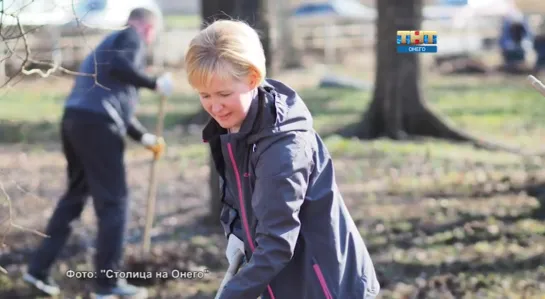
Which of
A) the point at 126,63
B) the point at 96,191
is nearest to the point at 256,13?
the point at 126,63

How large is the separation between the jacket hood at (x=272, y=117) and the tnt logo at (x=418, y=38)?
1.34 meters

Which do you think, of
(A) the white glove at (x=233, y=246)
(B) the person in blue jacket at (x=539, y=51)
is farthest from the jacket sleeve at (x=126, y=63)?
(B) the person in blue jacket at (x=539, y=51)

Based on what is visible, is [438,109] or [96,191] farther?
[438,109]

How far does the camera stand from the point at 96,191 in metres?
5.43

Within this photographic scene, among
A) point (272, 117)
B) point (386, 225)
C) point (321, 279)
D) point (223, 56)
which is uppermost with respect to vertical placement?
point (223, 56)

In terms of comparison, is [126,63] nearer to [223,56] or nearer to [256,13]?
[256,13]

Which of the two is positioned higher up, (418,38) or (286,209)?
(418,38)

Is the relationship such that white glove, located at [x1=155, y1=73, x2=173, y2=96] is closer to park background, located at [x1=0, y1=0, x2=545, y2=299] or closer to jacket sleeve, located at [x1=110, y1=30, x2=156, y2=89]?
jacket sleeve, located at [x1=110, y1=30, x2=156, y2=89]

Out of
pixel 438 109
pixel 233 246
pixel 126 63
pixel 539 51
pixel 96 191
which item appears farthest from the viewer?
pixel 539 51

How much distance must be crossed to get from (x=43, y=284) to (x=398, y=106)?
6358mm

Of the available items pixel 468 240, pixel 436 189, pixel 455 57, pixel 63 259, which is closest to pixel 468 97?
pixel 455 57

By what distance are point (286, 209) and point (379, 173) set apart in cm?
652

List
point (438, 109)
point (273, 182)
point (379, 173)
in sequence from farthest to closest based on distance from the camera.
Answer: point (438, 109) → point (379, 173) → point (273, 182)

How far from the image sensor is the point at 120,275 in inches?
222
